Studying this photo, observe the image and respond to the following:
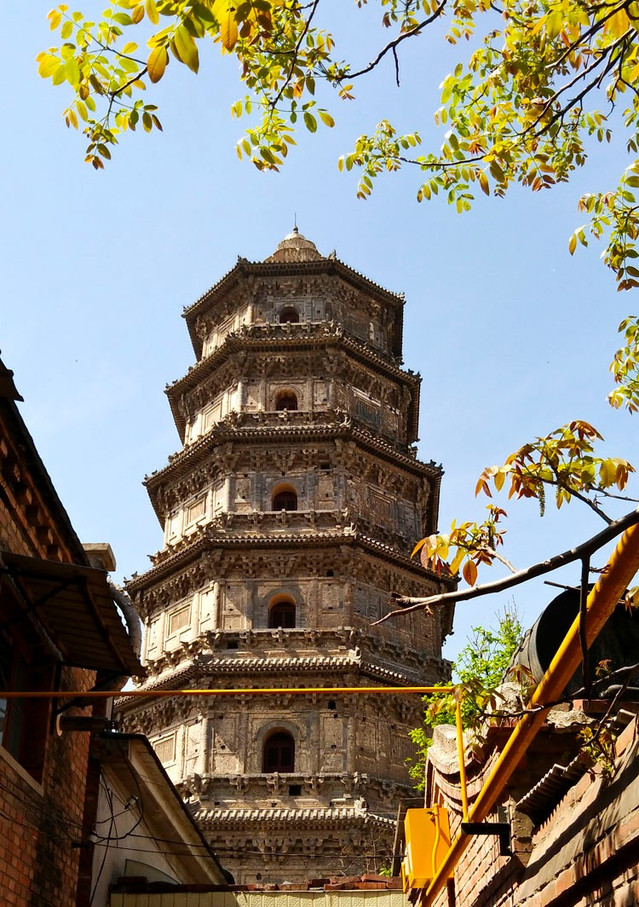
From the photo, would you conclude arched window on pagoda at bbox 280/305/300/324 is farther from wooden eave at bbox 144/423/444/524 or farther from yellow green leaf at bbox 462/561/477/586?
yellow green leaf at bbox 462/561/477/586

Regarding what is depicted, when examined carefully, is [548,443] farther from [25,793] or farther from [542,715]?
[25,793]

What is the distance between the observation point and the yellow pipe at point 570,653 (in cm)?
385

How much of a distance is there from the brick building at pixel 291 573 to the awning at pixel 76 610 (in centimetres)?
1437

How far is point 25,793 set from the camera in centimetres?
827

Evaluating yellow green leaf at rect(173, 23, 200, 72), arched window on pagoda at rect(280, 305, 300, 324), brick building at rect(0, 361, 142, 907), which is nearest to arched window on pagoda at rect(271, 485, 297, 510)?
arched window on pagoda at rect(280, 305, 300, 324)

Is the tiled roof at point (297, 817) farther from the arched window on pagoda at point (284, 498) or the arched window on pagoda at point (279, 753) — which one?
the arched window on pagoda at point (284, 498)

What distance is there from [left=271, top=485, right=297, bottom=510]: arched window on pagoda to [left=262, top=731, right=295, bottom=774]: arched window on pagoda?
22.0ft

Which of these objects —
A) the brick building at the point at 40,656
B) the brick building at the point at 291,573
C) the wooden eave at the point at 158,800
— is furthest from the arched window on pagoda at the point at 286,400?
the brick building at the point at 40,656

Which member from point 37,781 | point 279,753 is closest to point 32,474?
point 37,781

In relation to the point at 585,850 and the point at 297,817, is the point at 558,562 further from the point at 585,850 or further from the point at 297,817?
the point at 297,817

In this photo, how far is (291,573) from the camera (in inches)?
1042

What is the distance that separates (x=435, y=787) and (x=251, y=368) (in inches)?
868

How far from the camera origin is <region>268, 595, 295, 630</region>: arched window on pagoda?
26266 mm

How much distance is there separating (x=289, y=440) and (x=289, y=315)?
5256 mm
